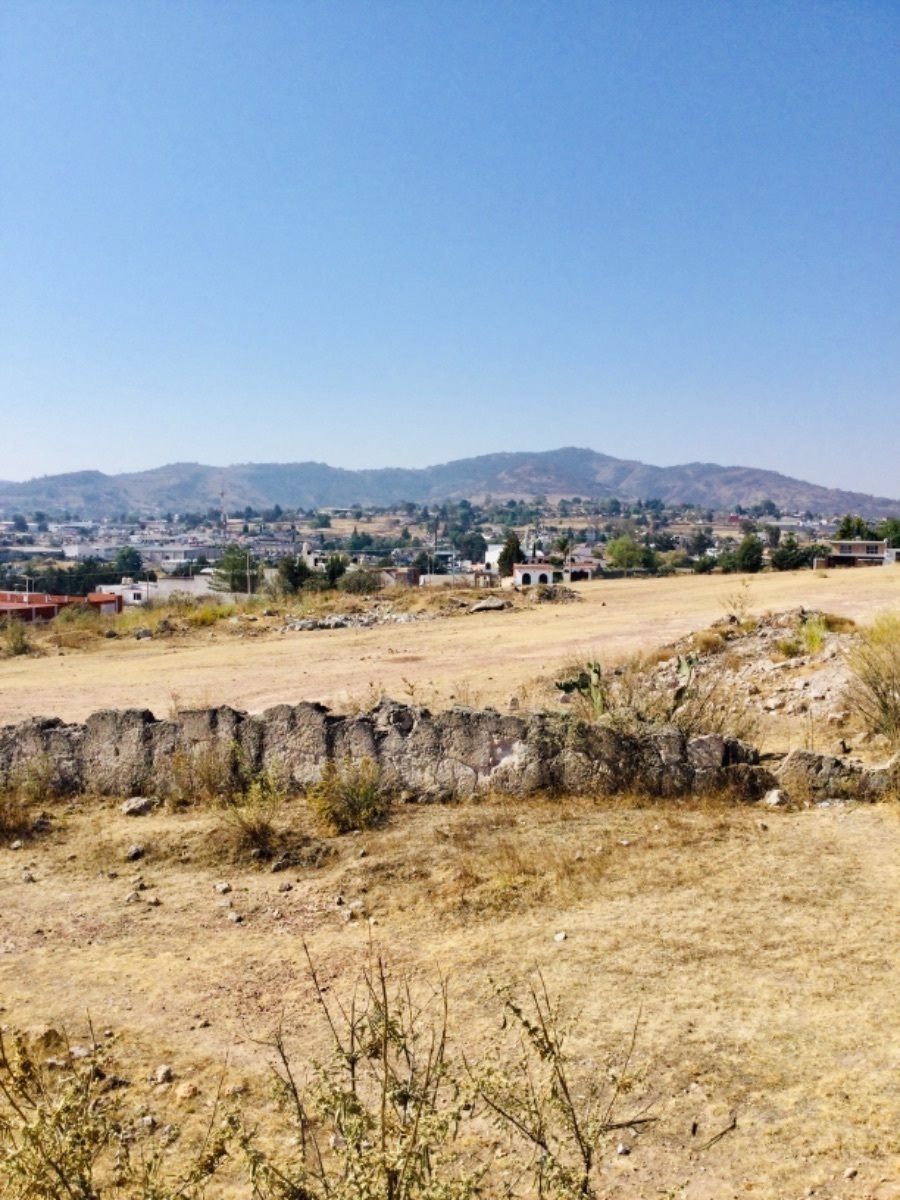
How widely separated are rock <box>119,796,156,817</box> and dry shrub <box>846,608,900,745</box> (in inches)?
311

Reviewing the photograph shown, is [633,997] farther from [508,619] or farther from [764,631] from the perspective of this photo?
[508,619]

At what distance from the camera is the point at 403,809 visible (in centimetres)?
946

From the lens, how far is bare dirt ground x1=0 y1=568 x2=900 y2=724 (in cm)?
1588

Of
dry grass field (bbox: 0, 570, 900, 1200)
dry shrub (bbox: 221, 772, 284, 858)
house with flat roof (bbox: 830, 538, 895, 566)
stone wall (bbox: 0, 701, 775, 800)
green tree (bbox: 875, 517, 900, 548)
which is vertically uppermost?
green tree (bbox: 875, 517, 900, 548)

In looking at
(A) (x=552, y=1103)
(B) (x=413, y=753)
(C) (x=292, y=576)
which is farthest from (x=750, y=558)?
(A) (x=552, y=1103)

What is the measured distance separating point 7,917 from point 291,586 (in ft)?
110

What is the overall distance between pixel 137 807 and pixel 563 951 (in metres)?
5.16

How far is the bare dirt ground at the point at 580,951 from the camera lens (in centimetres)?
455

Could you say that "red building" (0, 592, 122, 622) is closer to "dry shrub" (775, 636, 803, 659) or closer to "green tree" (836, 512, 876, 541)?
"dry shrub" (775, 636, 803, 659)

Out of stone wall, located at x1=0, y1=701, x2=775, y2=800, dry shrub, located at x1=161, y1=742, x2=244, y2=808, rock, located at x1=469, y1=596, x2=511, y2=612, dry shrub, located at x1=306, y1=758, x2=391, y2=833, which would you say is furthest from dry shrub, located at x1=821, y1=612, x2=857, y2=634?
rock, located at x1=469, y1=596, x2=511, y2=612

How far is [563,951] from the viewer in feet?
20.7

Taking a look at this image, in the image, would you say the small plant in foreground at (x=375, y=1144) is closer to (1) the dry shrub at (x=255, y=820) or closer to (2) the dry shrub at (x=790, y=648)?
(1) the dry shrub at (x=255, y=820)

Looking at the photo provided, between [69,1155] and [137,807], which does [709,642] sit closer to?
[137,807]

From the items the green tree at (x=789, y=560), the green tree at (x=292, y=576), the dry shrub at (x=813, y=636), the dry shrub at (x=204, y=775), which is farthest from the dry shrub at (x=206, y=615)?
the green tree at (x=789, y=560)
